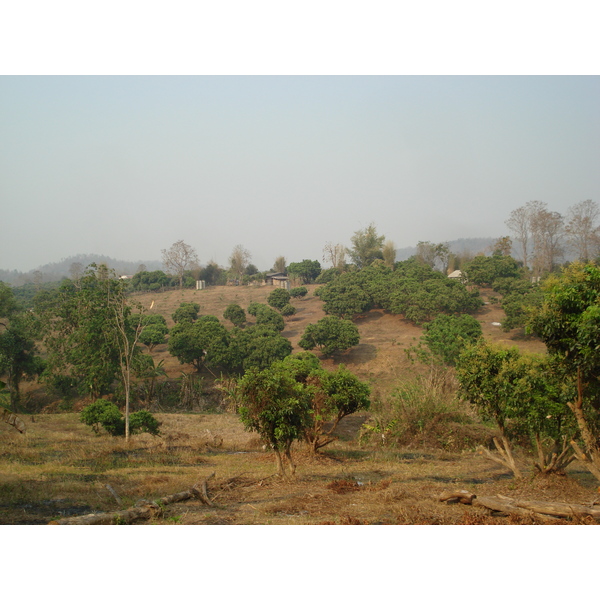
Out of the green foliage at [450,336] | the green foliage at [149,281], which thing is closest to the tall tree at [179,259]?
the green foliage at [149,281]

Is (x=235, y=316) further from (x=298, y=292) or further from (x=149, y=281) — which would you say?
(x=149, y=281)

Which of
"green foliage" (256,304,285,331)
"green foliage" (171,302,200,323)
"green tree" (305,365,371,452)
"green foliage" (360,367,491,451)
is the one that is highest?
"green foliage" (171,302,200,323)

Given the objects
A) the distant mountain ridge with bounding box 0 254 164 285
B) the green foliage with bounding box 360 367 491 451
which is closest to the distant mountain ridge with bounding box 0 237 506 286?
the distant mountain ridge with bounding box 0 254 164 285

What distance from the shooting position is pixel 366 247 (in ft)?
172

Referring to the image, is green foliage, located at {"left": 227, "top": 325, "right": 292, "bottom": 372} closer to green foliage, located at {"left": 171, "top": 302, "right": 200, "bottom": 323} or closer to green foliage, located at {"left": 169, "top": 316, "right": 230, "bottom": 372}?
green foliage, located at {"left": 169, "top": 316, "right": 230, "bottom": 372}

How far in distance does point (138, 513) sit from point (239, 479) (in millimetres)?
2920

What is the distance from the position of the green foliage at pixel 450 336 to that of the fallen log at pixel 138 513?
42.7 ft

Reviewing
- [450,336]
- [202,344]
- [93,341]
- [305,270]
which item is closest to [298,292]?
[305,270]

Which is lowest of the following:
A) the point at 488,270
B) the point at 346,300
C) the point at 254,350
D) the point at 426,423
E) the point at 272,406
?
the point at 426,423

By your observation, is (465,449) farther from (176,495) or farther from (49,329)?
(49,329)

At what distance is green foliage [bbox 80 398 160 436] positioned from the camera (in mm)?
14016

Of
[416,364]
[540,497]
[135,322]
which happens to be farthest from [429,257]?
[540,497]

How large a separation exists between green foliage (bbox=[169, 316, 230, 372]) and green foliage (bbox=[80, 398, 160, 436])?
32.6ft
